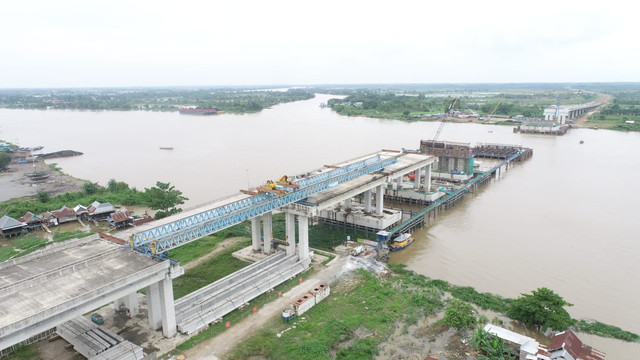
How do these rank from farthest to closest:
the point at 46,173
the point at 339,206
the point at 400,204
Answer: the point at 46,173 → the point at 400,204 → the point at 339,206

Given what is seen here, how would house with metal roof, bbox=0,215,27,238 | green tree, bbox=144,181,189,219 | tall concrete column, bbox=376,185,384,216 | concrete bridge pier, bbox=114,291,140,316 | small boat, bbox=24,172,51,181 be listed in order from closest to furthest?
1. concrete bridge pier, bbox=114,291,140,316
2. house with metal roof, bbox=0,215,27,238
3. tall concrete column, bbox=376,185,384,216
4. green tree, bbox=144,181,189,219
5. small boat, bbox=24,172,51,181

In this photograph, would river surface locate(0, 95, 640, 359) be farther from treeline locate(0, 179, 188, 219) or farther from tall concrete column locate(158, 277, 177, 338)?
tall concrete column locate(158, 277, 177, 338)

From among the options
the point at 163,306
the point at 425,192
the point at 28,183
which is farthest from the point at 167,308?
the point at 28,183

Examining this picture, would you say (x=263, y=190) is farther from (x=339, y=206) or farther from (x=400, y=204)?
(x=400, y=204)

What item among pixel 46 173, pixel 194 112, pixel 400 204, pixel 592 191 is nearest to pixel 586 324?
pixel 400 204

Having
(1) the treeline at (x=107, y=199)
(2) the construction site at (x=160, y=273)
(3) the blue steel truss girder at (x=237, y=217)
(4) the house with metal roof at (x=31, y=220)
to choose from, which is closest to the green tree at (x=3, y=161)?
(1) the treeline at (x=107, y=199)

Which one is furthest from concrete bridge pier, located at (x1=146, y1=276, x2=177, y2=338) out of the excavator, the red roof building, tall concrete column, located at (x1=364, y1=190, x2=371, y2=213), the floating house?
the floating house

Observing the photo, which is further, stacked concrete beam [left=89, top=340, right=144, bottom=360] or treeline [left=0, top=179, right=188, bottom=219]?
treeline [left=0, top=179, right=188, bottom=219]
